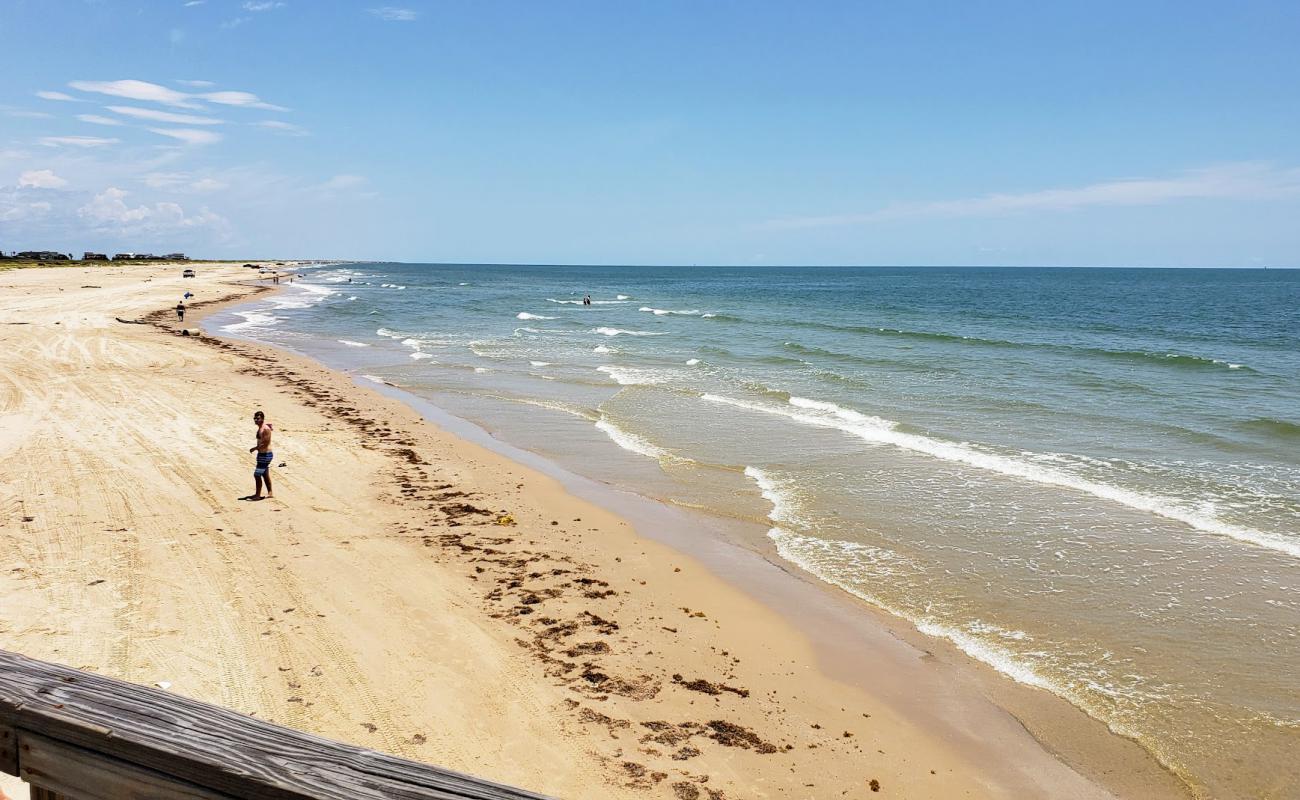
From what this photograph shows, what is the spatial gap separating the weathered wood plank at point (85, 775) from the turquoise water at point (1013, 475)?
821 centimetres

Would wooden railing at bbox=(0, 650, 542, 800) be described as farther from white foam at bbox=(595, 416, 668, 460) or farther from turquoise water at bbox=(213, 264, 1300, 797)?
white foam at bbox=(595, 416, 668, 460)

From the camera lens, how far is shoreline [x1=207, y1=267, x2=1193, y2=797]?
726 centimetres

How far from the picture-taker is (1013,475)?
52.7ft

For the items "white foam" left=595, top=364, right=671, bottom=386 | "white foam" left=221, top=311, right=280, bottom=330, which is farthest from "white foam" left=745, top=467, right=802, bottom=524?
"white foam" left=221, top=311, right=280, bottom=330

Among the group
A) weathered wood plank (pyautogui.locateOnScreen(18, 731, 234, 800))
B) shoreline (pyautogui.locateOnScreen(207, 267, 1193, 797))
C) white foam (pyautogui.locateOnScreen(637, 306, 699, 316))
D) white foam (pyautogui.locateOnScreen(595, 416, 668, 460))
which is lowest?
shoreline (pyautogui.locateOnScreen(207, 267, 1193, 797))

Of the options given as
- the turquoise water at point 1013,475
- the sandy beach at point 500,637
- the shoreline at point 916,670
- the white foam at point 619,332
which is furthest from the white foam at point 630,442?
the white foam at point 619,332

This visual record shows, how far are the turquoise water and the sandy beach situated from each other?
1158mm

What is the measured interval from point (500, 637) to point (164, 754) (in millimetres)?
7385

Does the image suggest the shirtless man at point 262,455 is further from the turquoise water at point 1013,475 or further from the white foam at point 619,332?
the white foam at point 619,332

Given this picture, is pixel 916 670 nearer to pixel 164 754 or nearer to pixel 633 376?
pixel 164 754

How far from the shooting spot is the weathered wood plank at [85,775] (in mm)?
1755

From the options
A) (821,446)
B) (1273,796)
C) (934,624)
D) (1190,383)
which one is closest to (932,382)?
(1190,383)

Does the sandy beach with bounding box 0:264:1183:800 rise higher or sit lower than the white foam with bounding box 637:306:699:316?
lower

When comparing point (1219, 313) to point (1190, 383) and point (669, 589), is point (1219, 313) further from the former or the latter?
point (669, 589)
